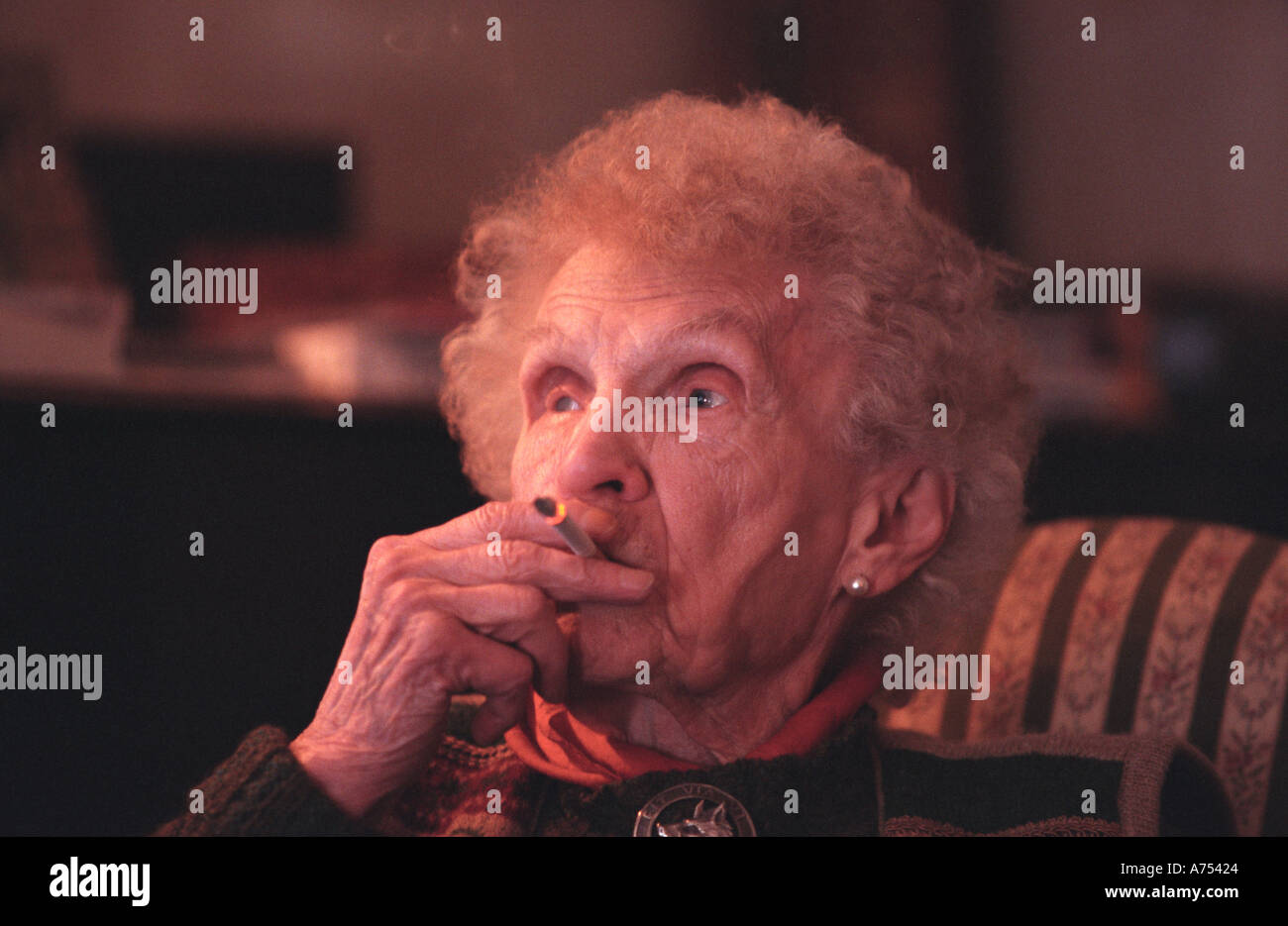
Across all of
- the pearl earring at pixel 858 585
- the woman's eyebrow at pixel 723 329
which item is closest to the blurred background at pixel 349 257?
the woman's eyebrow at pixel 723 329

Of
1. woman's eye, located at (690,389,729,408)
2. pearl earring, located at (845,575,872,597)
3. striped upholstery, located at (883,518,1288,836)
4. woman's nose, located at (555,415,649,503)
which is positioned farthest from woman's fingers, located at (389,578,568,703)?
striped upholstery, located at (883,518,1288,836)

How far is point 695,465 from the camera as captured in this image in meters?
1.27

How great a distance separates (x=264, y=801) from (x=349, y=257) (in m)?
1.17

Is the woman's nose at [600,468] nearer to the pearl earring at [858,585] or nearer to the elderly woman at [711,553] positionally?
the elderly woman at [711,553]

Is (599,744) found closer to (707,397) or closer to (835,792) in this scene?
(835,792)

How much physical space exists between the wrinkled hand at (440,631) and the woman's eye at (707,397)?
0.20 meters

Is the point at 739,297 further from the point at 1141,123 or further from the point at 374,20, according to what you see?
the point at 1141,123

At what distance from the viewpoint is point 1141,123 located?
2230mm

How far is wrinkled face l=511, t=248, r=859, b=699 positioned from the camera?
1.25 m

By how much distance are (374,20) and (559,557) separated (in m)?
1.12

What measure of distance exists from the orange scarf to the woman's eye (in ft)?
1.26

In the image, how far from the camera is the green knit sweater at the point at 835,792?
1131mm

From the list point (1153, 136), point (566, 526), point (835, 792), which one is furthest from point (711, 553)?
point (1153, 136)

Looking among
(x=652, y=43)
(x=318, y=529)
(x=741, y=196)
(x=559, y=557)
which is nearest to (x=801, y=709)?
(x=559, y=557)
